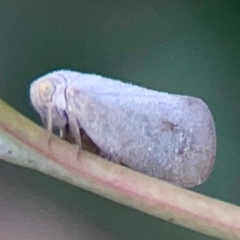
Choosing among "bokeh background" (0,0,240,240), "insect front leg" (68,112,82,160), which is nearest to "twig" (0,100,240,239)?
"insect front leg" (68,112,82,160)

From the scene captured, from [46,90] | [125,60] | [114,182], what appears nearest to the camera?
[114,182]

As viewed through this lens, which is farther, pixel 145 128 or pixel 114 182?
pixel 145 128

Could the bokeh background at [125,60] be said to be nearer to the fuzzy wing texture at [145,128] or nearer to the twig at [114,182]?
the fuzzy wing texture at [145,128]

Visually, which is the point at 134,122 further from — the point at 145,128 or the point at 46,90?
the point at 46,90

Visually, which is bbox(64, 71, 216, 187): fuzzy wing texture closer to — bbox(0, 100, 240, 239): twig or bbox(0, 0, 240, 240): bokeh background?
bbox(0, 100, 240, 239): twig

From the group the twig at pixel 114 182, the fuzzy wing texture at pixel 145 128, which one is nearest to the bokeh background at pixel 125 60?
the fuzzy wing texture at pixel 145 128

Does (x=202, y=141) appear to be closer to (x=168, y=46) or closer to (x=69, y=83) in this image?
(x=69, y=83)

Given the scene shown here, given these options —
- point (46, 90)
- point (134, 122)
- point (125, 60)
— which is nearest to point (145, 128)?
point (134, 122)
